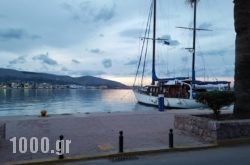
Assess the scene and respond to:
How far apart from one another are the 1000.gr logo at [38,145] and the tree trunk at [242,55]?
6.72 m

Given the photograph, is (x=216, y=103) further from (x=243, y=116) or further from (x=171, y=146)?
(x=171, y=146)

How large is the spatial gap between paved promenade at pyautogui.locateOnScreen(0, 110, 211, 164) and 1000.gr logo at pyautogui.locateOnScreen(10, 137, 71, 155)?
0.10m

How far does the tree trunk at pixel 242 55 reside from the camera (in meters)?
15.3

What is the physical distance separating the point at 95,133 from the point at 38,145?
290cm

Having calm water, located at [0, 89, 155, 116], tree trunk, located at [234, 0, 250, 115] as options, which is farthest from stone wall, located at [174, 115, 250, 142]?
calm water, located at [0, 89, 155, 116]

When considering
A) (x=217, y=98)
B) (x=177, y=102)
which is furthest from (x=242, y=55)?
(x=177, y=102)

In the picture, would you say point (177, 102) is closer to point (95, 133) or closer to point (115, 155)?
point (95, 133)

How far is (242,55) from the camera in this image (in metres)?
15.5

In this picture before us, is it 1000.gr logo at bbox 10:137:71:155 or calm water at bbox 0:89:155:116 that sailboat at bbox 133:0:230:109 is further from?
1000.gr logo at bbox 10:137:71:155

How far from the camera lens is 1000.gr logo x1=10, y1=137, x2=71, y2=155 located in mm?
12083

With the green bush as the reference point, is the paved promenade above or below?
below

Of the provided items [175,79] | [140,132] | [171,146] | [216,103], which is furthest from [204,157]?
[175,79]

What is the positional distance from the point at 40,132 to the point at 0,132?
2.49 meters

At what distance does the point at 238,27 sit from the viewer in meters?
15.5
